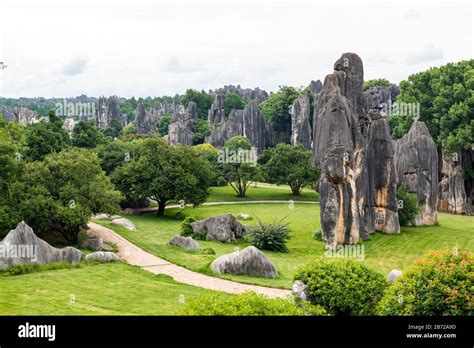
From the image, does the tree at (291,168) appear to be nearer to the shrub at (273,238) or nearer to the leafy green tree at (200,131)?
the shrub at (273,238)

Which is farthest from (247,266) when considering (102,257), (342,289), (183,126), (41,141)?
(183,126)

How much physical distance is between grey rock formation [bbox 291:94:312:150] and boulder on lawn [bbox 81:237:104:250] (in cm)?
6108

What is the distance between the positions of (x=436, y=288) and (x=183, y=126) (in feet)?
297

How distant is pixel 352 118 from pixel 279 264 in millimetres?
11893

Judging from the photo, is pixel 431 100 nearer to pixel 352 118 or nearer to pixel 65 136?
pixel 352 118

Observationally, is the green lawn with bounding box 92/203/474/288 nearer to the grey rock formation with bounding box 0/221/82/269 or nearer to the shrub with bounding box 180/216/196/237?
the shrub with bounding box 180/216/196/237

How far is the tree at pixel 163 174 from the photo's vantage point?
42031 millimetres

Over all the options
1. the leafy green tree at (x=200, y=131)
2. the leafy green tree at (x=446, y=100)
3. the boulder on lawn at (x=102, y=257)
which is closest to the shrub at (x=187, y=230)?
the boulder on lawn at (x=102, y=257)

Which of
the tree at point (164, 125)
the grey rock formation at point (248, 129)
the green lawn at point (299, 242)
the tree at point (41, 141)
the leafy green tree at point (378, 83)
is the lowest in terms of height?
the green lawn at point (299, 242)

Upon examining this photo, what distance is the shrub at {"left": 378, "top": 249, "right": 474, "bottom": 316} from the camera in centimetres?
1144

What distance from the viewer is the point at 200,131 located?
345ft

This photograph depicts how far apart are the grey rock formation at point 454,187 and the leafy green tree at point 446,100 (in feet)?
6.73

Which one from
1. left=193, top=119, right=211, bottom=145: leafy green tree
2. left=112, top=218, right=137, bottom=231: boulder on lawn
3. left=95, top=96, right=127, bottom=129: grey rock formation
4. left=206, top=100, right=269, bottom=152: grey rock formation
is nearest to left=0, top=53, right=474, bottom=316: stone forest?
left=112, top=218, right=137, bottom=231: boulder on lawn
